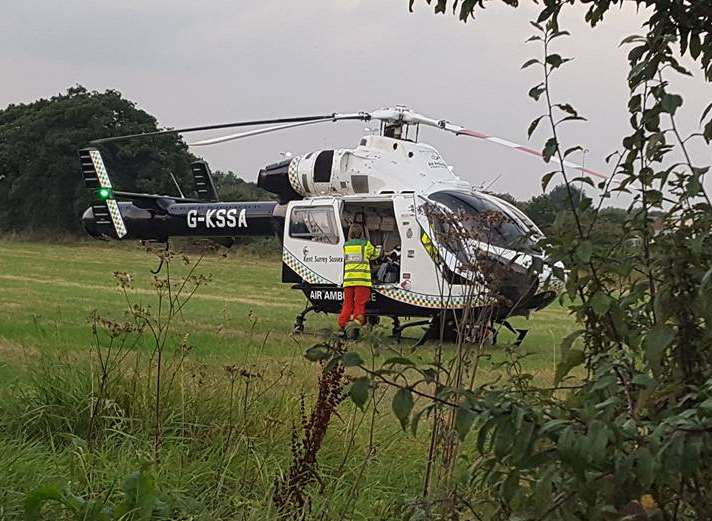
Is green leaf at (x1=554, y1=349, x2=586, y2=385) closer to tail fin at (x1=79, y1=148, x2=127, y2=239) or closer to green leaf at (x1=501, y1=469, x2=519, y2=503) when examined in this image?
green leaf at (x1=501, y1=469, x2=519, y2=503)

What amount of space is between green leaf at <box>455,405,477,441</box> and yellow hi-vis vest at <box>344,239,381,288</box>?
11.0 meters

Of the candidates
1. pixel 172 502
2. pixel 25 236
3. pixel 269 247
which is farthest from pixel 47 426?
pixel 25 236

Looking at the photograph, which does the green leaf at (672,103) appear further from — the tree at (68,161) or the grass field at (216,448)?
the tree at (68,161)

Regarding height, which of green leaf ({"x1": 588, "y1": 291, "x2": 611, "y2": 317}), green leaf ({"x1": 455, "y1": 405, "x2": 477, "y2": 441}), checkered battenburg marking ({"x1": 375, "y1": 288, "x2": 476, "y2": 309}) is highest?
green leaf ({"x1": 588, "y1": 291, "x2": 611, "y2": 317})

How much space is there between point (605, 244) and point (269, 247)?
37.3 metres

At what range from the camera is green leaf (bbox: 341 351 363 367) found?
5.72 ft

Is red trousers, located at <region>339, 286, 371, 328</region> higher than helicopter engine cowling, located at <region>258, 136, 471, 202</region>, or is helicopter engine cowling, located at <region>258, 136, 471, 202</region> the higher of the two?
helicopter engine cowling, located at <region>258, 136, 471, 202</region>

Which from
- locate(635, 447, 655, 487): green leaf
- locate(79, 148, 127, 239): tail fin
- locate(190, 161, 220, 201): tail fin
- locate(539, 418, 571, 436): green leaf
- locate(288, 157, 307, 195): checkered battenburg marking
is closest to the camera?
locate(635, 447, 655, 487): green leaf

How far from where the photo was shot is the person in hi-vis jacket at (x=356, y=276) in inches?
500

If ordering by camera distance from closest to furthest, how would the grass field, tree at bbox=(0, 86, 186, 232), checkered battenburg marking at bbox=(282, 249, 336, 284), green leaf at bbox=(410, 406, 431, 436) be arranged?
green leaf at bbox=(410, 406, 431, 436) → the grass field → checkered battenburg marking at bbox=(282, 249, 336, 284) → tree at bbox=(0, 86, 186, 232)

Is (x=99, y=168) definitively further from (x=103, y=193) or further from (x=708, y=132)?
(x=708, y=132)

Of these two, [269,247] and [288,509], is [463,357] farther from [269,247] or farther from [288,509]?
[269,247]

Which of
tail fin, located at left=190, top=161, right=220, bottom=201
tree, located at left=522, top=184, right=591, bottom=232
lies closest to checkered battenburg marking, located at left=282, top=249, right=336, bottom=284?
tail fin, located at left=190, top=161, right=220, bottom=201

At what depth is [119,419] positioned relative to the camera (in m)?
4.70
